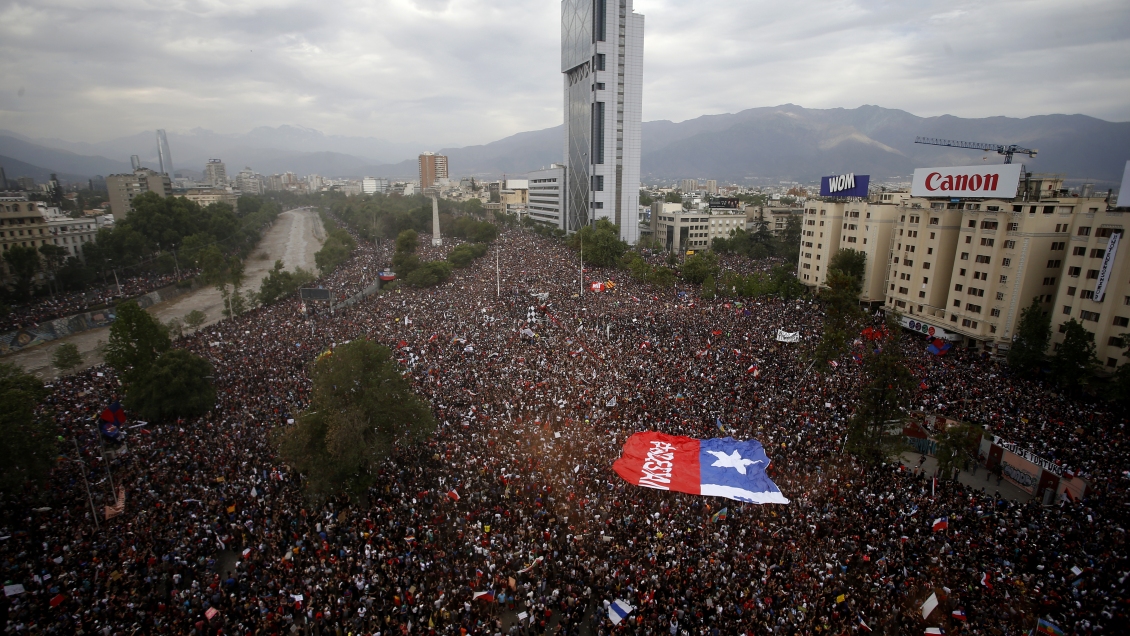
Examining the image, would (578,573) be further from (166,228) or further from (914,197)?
(166,228)

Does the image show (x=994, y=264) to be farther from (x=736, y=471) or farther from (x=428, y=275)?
(x=428, y=275)

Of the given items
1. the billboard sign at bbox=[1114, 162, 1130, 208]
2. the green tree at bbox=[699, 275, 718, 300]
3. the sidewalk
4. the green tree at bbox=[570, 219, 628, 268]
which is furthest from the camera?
the green tree at bbox=[570, 219, 628, 268]

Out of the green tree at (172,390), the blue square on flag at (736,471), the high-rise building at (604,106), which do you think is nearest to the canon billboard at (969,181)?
the blue square on flag at (736,471)

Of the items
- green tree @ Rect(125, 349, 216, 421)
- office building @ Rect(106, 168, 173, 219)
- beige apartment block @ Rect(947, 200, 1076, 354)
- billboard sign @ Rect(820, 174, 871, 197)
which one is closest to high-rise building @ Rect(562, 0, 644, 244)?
billboard sign @ Rect(820, 174, 871, 197)

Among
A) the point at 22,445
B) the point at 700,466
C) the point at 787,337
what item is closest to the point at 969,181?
the point at 787,337

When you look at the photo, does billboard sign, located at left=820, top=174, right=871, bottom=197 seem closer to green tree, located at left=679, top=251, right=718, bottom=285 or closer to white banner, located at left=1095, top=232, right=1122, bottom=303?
green tree, located at left=679, top=251, right=718, bottom=285

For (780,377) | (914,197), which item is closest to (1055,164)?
(914,197)

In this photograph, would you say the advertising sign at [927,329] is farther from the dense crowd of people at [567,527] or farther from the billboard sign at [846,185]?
the billboard sign at [846,185]
